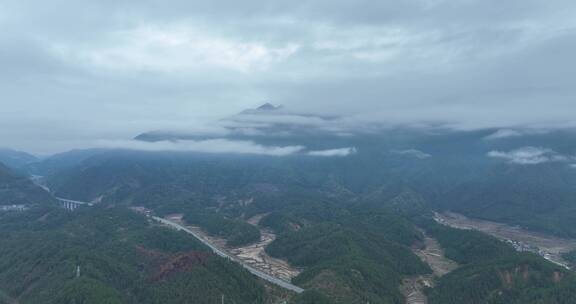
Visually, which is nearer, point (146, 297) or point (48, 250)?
point (146, 297)

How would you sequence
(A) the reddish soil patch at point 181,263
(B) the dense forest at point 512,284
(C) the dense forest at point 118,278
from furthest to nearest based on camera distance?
1. (A) the reddish soil patch at point 181,263
2. (B) the dense forest at point 512,284
3. (C) the dense forest at point 118,278

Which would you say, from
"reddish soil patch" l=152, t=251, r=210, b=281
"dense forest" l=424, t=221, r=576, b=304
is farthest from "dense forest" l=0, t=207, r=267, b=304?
"dense forest" l=424, t=221, r=576, b=304

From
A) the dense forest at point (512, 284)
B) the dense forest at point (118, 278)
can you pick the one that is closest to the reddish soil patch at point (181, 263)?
the dense forest at point (118, 278)

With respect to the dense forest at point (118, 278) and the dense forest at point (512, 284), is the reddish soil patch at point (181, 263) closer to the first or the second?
the dense forest at point (118, 278)


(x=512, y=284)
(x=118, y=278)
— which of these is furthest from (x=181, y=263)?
(x=512, y=284)

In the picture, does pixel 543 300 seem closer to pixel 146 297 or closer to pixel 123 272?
pixel 146 297

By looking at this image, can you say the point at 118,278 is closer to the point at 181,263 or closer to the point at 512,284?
the point at 181,263

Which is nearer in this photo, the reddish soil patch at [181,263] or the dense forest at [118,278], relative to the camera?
the dense forest at [118,278]

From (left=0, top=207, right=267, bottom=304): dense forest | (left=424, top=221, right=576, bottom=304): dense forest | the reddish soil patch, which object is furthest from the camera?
the reddish soil patch

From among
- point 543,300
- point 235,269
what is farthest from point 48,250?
point 543,300

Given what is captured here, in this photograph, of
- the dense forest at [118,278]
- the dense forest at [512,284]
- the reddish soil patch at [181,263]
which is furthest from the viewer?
the reddish soil patch at [181,263]

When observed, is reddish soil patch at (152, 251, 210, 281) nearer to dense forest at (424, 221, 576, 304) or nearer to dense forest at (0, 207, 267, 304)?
dense forest at (0, 207, 267, 304)
